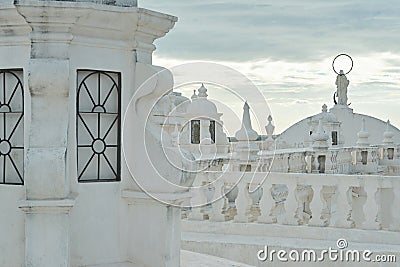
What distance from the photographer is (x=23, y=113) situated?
594cm

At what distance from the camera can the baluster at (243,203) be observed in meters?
9.09

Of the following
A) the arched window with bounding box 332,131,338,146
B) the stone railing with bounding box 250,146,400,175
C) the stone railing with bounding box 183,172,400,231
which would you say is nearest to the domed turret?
the stone railing with bounding box 250,146,400,175

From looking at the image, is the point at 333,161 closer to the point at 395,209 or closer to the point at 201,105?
the point at 201,105

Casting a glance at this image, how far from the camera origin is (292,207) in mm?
8914

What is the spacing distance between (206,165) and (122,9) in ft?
17.6

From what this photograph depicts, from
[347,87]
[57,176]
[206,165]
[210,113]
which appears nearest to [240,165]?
[206,165]

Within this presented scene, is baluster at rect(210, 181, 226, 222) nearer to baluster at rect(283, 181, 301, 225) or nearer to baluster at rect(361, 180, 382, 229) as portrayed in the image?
baluster at rect(283, 181, 301, 225)

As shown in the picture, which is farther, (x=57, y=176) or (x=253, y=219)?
(x=253, y=219)

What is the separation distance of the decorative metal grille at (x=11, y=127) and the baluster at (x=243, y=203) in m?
3.80

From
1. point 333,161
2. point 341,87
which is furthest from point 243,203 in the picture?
point 341,87

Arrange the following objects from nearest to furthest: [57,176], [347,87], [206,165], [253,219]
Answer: [57,176] < [253,219] < [206,165] < [347,87]

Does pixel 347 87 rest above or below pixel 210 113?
above

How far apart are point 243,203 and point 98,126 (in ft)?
11.2

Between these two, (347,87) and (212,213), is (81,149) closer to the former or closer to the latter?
(212,213)
